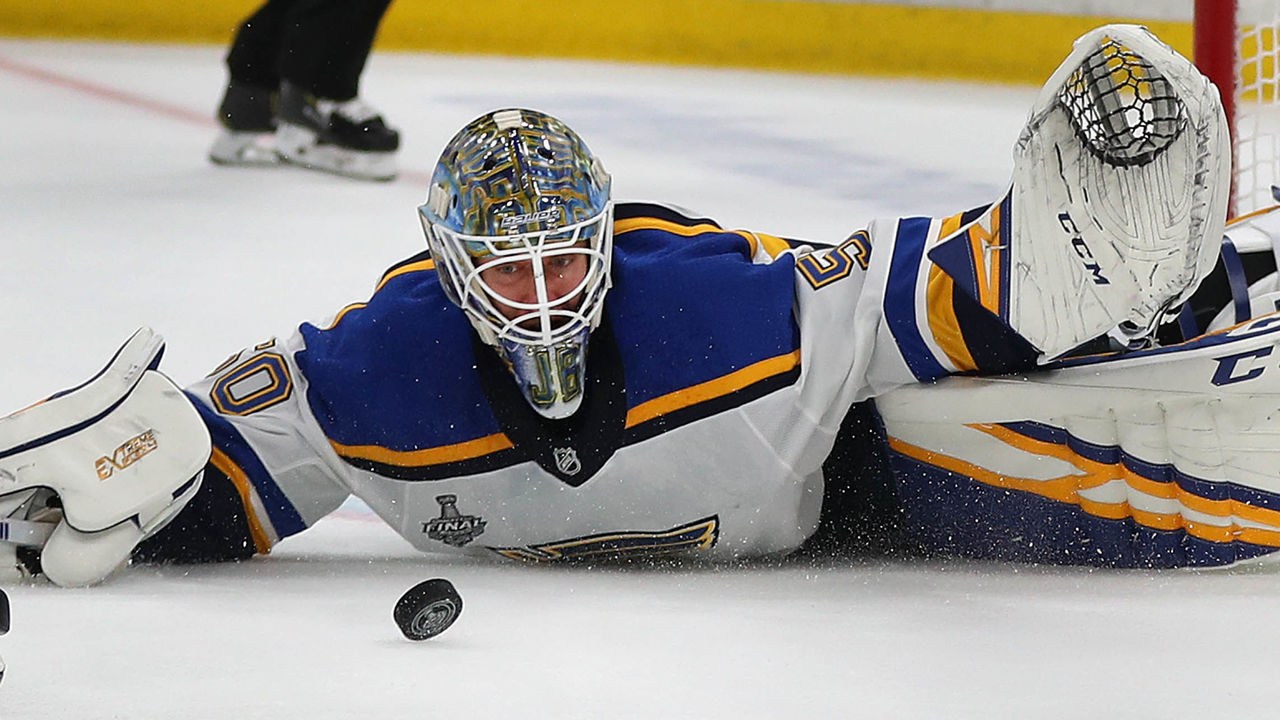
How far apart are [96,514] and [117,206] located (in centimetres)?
233

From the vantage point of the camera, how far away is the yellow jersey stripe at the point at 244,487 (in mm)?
1812

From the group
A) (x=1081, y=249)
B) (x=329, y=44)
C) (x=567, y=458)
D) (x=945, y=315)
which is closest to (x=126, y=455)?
(x=567, y=458)

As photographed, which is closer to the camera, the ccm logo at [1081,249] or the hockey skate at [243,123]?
the ccm logo at [1081,249]

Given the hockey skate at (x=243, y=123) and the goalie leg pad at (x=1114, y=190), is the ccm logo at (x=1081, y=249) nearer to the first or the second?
the goalie leg pad at (x=1114, y=190)

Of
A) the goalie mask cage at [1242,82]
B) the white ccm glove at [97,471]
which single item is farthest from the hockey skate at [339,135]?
the white ccm glove at [97,471]

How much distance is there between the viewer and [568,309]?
1.66m

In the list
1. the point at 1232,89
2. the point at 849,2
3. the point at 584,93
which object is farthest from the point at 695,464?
the point at 849,2

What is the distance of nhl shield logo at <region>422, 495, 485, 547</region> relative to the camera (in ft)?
5.88

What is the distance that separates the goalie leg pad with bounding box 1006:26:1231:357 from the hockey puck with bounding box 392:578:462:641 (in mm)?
540

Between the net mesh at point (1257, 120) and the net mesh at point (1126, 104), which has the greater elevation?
the net mesh at point (1126, 104)

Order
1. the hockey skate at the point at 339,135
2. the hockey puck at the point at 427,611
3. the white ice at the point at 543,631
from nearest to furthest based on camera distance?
the white ice at the point at 543,631 → the hockey puck at the point at 427,611 → the hockey skate at the point at 339,135

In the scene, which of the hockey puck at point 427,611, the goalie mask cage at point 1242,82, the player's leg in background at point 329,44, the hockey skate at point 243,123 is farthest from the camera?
the hockey skate at point 243,123

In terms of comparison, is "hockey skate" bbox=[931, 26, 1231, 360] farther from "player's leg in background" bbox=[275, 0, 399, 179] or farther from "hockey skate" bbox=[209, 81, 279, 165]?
"hockey skate" bbox=[209, 81, 279, 165]

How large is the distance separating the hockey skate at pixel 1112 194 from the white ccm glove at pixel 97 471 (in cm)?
78
